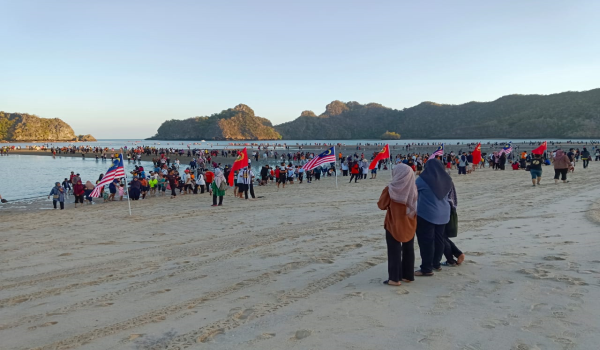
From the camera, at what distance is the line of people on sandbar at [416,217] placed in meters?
4.41

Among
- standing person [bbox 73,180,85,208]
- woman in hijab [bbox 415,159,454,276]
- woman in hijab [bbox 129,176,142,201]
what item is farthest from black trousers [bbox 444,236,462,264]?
standing person [bbox 73,180,85,208]

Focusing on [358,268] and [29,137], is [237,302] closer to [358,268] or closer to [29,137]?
[358,268]

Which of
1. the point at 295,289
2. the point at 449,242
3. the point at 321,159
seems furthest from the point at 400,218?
the point at 321,159

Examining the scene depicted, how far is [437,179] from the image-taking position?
467 centimetres

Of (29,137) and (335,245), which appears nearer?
(335,245)

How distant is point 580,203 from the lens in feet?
33.7

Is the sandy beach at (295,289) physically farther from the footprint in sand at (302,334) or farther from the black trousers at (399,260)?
the black trousers at (399,260)

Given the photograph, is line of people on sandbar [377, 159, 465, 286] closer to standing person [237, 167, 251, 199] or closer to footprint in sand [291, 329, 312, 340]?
footprint in sand [291, 329, 312, 340]

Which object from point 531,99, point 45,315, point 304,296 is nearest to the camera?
Result: point 45,315

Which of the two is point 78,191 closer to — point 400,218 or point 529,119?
point 400,218

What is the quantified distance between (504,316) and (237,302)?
245 centimetres

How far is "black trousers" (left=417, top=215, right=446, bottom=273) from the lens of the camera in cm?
478

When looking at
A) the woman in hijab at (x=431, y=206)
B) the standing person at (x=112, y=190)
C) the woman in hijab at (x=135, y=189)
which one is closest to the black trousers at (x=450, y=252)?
the woman in hijab at (x=431, y=206)

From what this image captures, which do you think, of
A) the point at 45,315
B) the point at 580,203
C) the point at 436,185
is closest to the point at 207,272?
the point at 45,315
